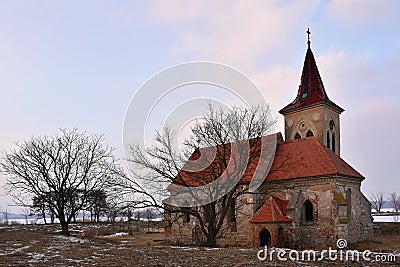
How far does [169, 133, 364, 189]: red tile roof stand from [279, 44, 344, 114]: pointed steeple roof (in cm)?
582

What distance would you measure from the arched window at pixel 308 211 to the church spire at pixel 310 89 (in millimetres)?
10624

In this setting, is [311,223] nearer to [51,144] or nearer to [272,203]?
[272,203]

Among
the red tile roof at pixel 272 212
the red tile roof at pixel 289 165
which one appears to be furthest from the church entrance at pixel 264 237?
the red tile roof at pixel 289 165

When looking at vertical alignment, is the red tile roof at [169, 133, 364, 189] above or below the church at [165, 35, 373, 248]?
above

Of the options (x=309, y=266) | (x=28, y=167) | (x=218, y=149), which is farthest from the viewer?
(x=28, y=167)

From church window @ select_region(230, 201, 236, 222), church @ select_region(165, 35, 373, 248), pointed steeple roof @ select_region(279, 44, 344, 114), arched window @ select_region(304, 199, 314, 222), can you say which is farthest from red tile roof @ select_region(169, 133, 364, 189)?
pointed steeple roof @ select_region(279, 44, 344, 114)

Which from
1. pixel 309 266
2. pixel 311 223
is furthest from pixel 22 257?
pixel 311 223

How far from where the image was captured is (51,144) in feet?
94.0

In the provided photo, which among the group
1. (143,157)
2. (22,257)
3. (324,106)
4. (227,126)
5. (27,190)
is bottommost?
(22,257)

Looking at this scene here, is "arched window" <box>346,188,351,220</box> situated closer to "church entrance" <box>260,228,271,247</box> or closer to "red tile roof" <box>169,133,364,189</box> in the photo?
"red tile roof" <box>169,133,364,189</box>

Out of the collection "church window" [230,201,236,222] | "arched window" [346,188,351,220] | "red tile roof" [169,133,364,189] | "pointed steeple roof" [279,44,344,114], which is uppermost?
"pointed steeple roof" [279,44,344,114]

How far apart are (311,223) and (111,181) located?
13.2m

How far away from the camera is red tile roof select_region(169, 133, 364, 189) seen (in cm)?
2514

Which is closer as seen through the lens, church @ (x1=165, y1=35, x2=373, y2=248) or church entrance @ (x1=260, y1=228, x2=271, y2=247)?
church @ (x1=165, y1=35, x2=373, y2=248)
